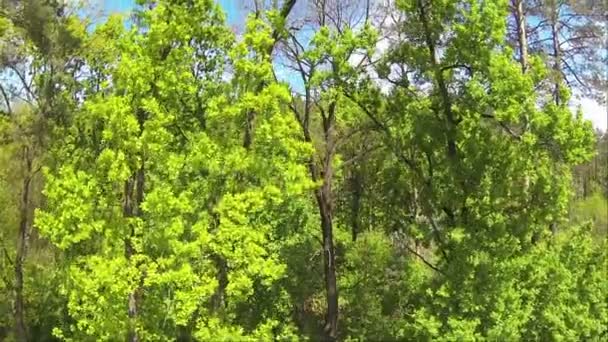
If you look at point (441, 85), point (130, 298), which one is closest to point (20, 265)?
point (130, 298)

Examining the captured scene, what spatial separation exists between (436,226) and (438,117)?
2327 millimetres

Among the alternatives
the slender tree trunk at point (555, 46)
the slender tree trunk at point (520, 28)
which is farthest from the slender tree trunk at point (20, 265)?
the slender tree trunk at point (555, 46)

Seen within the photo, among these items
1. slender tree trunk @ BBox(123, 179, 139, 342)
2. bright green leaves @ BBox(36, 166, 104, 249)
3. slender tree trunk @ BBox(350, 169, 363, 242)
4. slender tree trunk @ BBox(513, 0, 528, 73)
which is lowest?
slender tree trunk @ BBox(123, 179, 139, 342)

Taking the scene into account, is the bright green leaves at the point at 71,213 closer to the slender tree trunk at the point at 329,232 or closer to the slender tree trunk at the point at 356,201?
the slender tree trunk at the point at 329,232

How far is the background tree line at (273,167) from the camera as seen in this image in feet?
45.2

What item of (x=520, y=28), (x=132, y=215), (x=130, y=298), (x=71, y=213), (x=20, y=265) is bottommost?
(x=130, y=298)

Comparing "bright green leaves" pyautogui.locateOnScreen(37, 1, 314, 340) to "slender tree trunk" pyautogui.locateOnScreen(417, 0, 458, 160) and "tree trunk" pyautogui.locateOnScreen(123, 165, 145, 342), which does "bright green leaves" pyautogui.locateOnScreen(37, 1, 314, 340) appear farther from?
"slender tree trunk" pyautogui.locateOnScreen(417, 0, 458, 160)

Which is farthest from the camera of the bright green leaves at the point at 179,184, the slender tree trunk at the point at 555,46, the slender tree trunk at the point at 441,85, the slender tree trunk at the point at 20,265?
the slender tree trunk at the point at 20,265

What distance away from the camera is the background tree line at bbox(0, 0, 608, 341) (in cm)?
1378

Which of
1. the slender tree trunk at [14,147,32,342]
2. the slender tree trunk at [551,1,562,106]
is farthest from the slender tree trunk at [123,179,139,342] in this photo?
the slender tree trunk at [551,1,562,106]

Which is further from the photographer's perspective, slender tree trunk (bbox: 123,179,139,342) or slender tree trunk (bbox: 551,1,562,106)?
slender tree trunk (bbox: 551,1,562,106)

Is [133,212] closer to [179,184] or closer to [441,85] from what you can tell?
[179,184]

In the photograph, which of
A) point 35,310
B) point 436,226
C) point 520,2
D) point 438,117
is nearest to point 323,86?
point 438,117

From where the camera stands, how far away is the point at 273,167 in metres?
14.1
